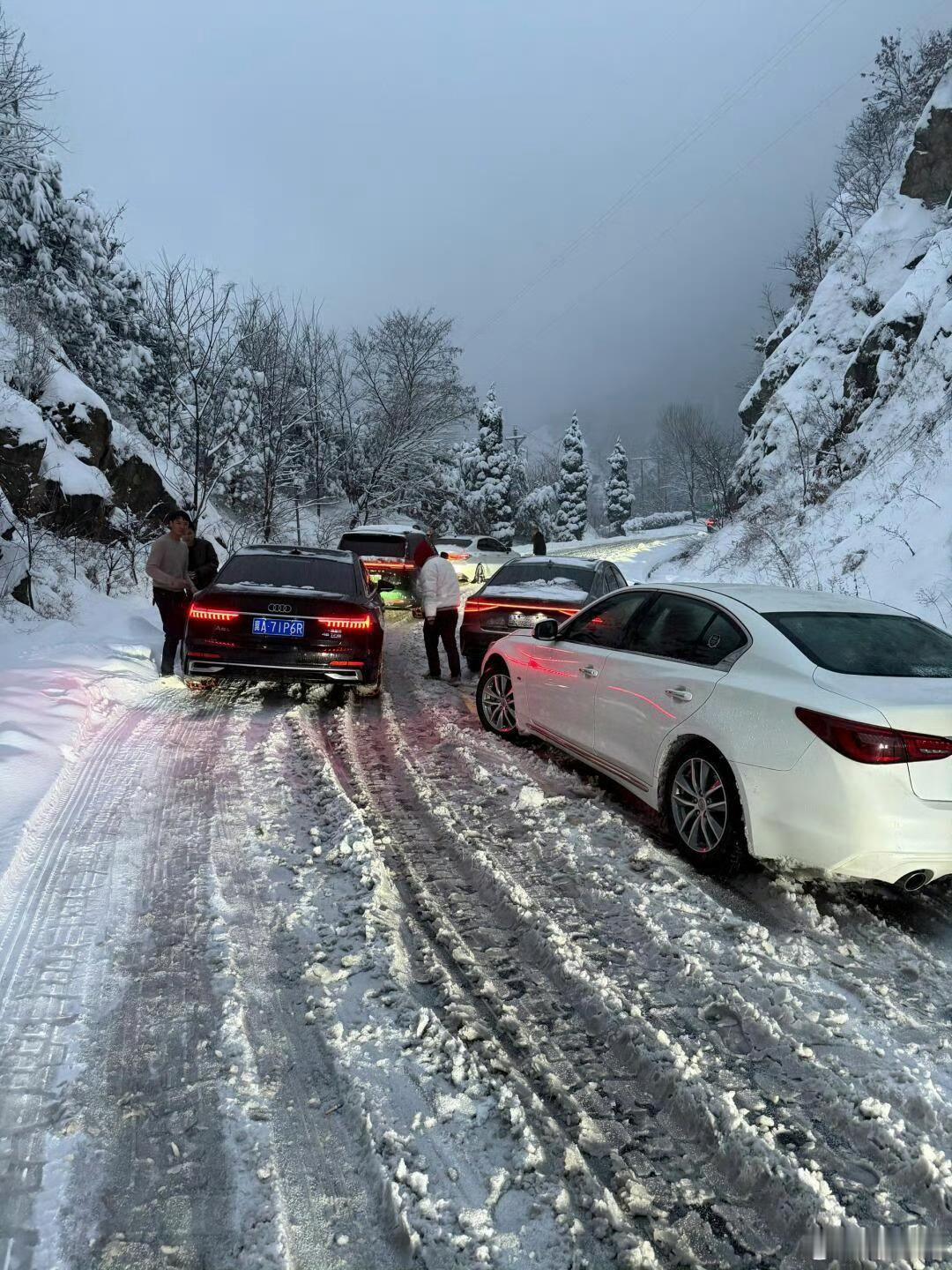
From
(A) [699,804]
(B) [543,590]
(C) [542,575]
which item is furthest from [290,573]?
(A) [699,804]

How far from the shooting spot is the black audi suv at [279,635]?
22.8 ft

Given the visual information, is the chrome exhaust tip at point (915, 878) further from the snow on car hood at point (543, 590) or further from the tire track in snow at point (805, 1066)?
the snow on car hood at point (543, 590)

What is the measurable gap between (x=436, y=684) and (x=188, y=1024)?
6487 millimetres

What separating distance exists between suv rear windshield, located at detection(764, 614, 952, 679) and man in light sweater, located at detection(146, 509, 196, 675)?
6239 mm

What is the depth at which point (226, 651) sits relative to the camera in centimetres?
695

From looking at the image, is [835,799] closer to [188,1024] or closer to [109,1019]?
[188,1024]

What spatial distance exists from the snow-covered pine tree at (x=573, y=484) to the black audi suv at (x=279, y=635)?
196 feet

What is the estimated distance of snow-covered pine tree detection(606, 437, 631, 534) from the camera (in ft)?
271

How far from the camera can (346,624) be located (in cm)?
714

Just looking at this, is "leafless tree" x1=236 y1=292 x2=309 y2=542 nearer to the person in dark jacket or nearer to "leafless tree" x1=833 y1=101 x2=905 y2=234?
the person in dark jacket

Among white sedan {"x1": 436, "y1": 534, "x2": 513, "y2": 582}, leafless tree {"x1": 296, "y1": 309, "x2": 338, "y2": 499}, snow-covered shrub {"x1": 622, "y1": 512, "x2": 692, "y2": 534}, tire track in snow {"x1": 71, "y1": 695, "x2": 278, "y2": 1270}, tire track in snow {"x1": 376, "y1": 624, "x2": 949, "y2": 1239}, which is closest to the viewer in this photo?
tire track in snow {"x1": 71, "y1": 695, "x2": 278, "y2": 1270}

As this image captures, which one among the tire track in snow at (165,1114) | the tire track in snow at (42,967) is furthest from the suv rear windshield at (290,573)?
the tire track in snow at (165,1114)

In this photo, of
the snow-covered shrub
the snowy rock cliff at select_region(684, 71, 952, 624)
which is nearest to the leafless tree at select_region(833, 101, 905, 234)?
the snowy rock cliff at select_region(684, 71, 952, 624)

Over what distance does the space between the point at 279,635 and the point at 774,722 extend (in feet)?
15.7
